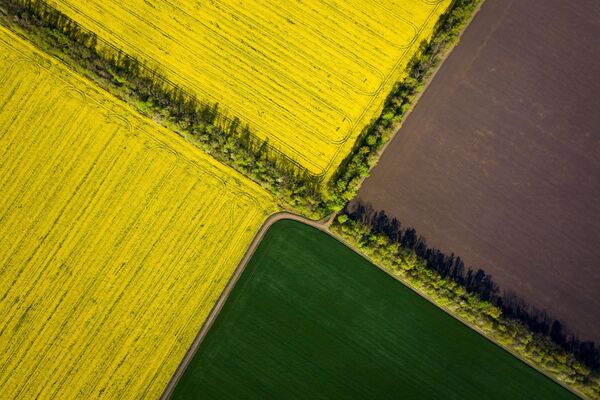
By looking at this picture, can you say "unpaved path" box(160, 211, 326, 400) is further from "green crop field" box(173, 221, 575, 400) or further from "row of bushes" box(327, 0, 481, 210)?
"row of bushes" box(327, 0, 481, 210)

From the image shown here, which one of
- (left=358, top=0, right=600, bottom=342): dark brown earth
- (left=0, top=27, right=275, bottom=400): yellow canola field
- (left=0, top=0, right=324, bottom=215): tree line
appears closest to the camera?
(left=0, top=0, right=324, bottom=215): tree line

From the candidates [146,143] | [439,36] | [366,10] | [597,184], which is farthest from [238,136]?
[597,184]

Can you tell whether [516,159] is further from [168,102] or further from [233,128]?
[168,102]

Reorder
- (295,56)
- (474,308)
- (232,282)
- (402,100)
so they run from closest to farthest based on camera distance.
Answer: (474,308)
(402,100)
(232,282)
(295,56)

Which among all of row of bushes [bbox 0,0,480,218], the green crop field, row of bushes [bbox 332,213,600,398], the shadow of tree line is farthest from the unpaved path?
the shadow of tree line

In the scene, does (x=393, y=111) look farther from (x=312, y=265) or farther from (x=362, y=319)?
(x=362, y=319)

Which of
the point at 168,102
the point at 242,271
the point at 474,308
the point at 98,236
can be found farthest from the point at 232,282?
the point at 474,308

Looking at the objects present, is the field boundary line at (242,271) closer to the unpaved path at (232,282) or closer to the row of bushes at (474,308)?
the unpaved path at (232,282)
